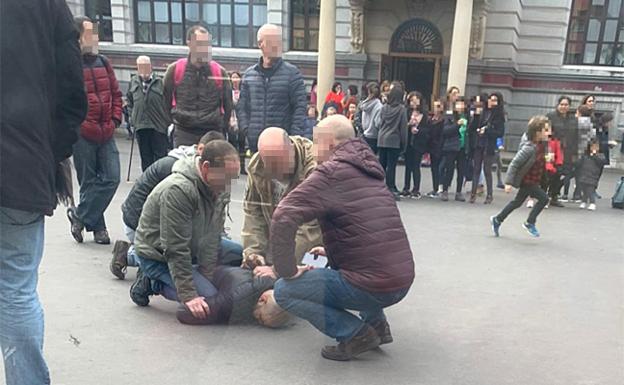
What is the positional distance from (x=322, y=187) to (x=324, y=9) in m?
10.4

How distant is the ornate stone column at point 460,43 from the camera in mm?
12203

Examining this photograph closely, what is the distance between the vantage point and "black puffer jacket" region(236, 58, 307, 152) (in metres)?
4.56

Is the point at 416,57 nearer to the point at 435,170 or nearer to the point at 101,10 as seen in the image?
the point at 435,170

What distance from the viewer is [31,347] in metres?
2.18

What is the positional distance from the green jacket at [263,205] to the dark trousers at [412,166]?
4.70 m

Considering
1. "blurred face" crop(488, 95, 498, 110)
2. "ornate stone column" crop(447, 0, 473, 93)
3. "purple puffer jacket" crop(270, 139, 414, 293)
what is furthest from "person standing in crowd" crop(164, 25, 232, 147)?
"ornate stone column" crop(447, 0, 473, 93)

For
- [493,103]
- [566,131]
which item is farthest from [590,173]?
[493,103]

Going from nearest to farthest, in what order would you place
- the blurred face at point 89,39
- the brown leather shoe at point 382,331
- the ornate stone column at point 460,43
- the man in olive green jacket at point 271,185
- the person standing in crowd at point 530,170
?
the brown leather shoe at point 382,331 < the man in olive green jacket at point 271,185 < the blurred face at point 89,39 < the person standing in crowd at point 530,170 < the ornate stone column at point 460,43

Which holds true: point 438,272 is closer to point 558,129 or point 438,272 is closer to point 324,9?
point 558,129

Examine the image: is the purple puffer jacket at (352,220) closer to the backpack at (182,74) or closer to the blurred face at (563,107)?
the backpack at (182,74)

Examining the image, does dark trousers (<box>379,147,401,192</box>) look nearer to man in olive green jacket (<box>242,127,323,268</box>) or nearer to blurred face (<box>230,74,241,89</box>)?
blurred face (<box>230,74,241,89</box>)

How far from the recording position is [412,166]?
27.0ft

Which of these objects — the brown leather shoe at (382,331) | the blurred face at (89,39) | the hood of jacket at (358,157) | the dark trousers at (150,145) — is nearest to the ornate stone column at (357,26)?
the dark trousers at (150,145)

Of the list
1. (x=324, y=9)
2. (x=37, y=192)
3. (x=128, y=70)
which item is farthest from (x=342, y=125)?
(x=324, y=9)
